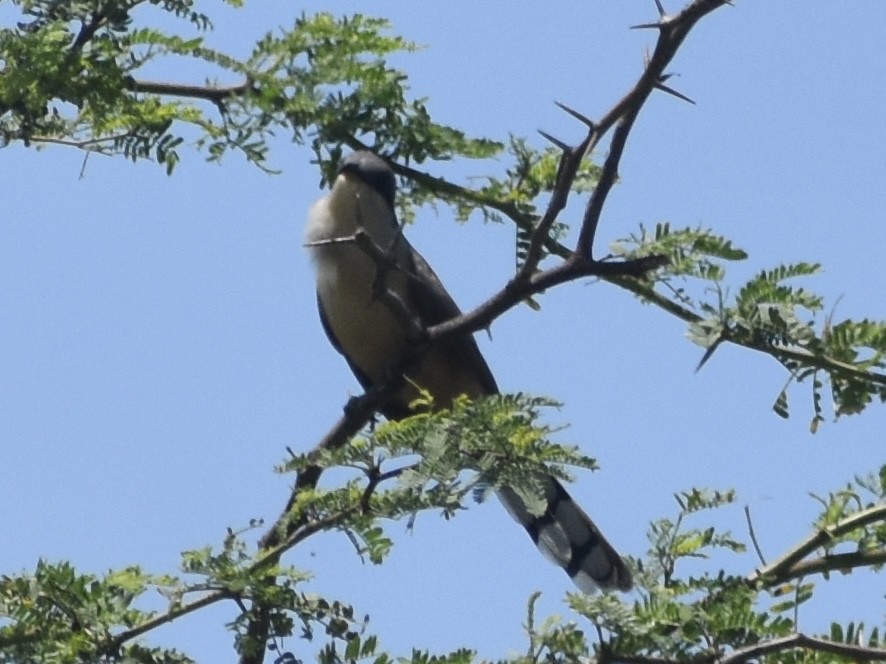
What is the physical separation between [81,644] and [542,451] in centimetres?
112

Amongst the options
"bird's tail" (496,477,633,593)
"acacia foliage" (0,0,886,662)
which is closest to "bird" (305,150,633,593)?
"bird's tail" (496,477,633,593)

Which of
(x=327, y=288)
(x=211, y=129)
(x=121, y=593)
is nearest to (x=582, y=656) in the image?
(x=121, y=593)

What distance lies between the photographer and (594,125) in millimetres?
3307

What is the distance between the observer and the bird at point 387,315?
19.4 ft

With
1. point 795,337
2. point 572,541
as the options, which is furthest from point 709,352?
point 572,541

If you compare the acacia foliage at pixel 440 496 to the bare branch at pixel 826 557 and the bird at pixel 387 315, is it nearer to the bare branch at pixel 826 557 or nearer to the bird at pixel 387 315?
the bare branch at pixel 826 557

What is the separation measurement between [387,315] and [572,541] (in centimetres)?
121

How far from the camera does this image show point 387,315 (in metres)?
6.23

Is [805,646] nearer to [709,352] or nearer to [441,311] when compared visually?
[709,352]

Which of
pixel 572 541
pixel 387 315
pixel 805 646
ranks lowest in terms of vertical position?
pixel 805 646

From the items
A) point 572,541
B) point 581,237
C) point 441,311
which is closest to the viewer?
point 581,237

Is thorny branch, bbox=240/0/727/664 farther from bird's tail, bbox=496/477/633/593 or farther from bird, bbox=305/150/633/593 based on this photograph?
bird, bbox=305/150/633/593

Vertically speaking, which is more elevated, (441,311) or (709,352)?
(441,311)

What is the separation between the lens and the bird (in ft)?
19.4
